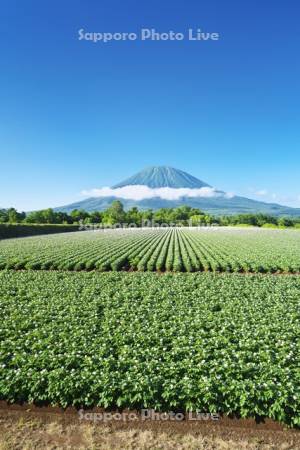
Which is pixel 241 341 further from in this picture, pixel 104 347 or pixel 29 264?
pixel 29 264

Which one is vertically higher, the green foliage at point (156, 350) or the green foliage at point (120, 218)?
the green foliage at point (120, 218)

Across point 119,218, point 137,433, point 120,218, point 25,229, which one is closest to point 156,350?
point 137,433

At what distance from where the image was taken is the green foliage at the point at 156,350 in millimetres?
6262

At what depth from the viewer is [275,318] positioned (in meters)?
10.4

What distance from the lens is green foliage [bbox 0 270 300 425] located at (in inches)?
247

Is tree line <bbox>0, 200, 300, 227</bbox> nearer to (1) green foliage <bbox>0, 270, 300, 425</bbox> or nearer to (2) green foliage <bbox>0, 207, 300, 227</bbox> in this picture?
(2) green foliage <bbox>0, 207, 300, 227</bbox>

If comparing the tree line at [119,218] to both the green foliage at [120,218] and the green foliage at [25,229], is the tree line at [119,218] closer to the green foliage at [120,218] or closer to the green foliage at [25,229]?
the green foliage at [120,218]

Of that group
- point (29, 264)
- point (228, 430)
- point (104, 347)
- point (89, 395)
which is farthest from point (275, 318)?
point (29, 264)

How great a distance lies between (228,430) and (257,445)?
0.59 meters

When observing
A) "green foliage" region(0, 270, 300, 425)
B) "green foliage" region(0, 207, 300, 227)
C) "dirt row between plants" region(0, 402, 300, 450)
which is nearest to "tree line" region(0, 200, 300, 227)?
"green foliage" region(0, 207, 300, 227)

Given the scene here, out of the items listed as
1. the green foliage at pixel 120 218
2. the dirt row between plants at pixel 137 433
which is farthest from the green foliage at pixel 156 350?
the green foliage at pixel 120 218

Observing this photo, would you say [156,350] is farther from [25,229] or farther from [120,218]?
[120,218]

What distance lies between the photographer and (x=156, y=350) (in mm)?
7820

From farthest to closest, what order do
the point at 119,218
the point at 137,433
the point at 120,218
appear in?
the point at 120,218 → the point at 119,218 → the point at 137,433
